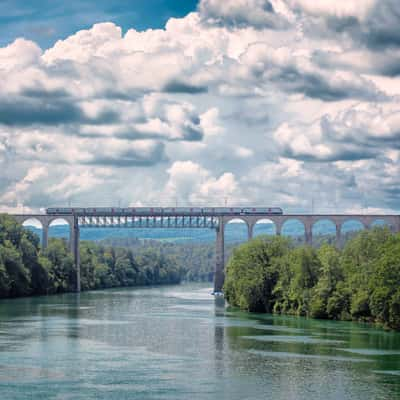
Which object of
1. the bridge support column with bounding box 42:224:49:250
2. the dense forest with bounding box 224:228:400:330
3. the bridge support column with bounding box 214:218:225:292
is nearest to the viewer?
the dense forest with bounding box 224:228:400:330

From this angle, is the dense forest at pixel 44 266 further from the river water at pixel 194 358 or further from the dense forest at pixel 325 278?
the river water at pixel 194 358

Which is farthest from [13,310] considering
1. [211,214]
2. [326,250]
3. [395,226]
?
[395,226]

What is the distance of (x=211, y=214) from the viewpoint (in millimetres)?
151375

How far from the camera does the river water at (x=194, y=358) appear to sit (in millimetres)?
40406

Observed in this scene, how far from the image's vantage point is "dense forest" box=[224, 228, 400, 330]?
214ft

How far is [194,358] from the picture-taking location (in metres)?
50.6

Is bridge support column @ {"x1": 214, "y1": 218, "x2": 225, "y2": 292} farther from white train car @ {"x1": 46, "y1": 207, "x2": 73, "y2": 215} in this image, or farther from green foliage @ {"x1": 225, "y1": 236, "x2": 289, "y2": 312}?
green foliage @ {"x1": 225, "y1": 236, "x2": 289, "y2": 312}

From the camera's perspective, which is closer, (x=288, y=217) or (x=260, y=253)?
(x=260, y=253)

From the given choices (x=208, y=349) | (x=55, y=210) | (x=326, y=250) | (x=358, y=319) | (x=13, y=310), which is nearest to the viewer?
(x=208, y=349)

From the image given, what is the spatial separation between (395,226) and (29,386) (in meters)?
112

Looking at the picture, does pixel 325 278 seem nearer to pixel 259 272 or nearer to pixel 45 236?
pixel 259 272

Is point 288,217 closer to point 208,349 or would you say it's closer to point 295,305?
point 295,305

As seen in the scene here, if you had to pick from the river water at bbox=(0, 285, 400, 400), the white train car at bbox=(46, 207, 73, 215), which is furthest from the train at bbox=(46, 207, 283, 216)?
the river water at bbox=(0, 285, 400, 400)

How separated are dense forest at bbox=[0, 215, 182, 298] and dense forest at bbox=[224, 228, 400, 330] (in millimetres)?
32491
